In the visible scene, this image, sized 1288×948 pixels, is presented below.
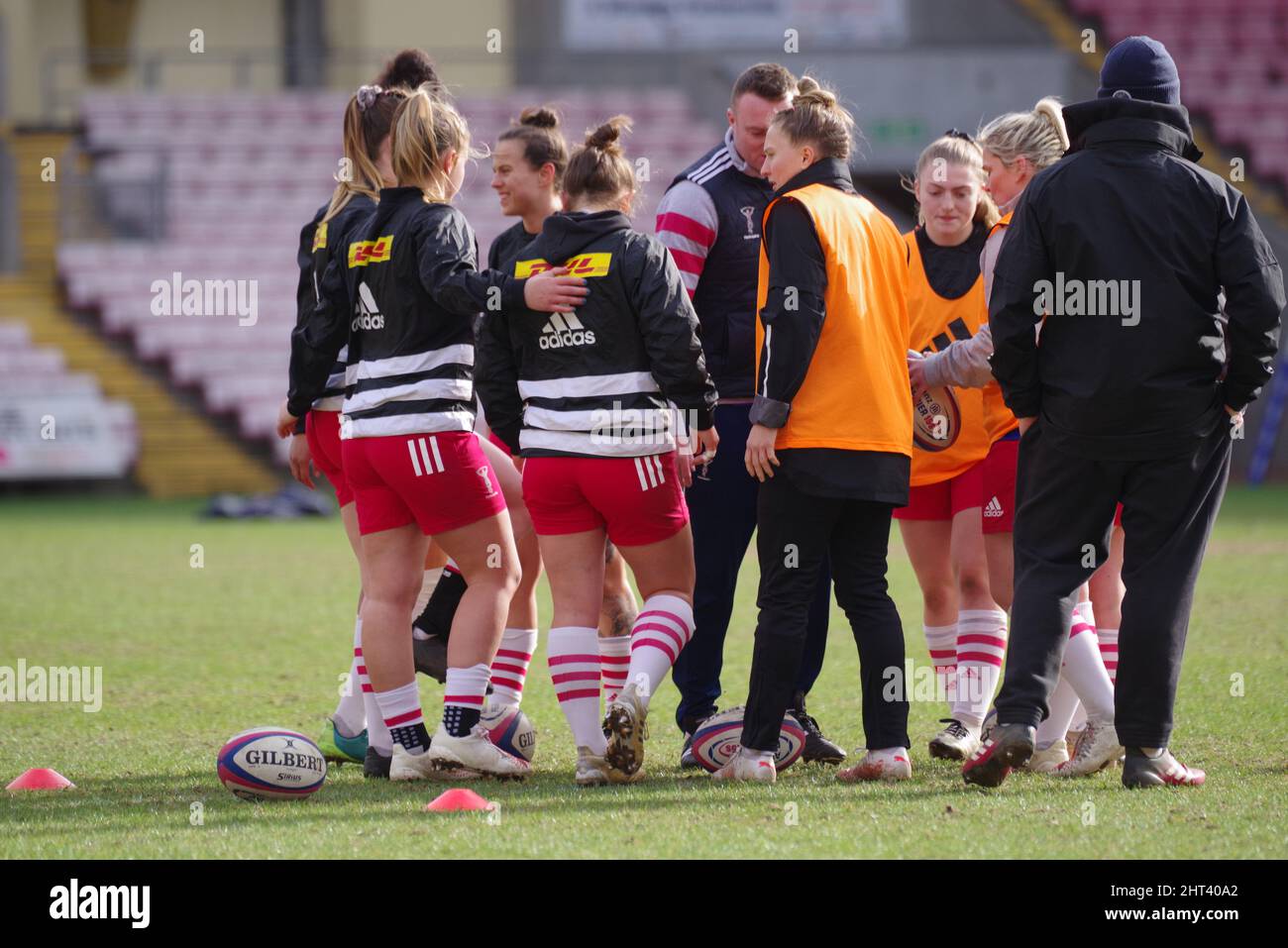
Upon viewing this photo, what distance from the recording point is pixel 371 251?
17.1ft

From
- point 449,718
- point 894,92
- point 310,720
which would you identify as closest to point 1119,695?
point 449,718

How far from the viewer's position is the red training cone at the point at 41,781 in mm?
5199

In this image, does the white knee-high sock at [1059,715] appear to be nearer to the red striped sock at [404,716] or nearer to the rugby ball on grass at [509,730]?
the rugby ball on grass at [509,730]

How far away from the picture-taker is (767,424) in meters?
4.98

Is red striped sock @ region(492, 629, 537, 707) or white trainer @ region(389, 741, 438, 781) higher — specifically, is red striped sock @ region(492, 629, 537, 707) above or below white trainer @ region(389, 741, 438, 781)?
above

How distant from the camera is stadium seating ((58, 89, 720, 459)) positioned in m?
20.6

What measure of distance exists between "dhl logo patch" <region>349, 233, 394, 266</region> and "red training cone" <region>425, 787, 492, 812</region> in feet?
5.30

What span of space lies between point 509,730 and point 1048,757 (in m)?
1.71

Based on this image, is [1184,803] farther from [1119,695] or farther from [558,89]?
[558,89]

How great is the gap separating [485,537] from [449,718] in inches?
22.0

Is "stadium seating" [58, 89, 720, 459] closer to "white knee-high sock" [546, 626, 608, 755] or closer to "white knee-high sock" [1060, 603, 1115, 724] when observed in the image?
"white knee-high sock" [546, 626, 608, 755]

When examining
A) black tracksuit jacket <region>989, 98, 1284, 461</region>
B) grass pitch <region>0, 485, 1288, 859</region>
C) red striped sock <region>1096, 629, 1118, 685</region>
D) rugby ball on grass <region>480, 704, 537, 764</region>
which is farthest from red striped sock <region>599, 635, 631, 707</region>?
black tracksuit jacket <region>989, 98, 1284, 461</region>

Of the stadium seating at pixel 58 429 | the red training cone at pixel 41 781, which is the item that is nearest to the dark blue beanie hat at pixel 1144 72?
the red training cone at pixel 41 781
